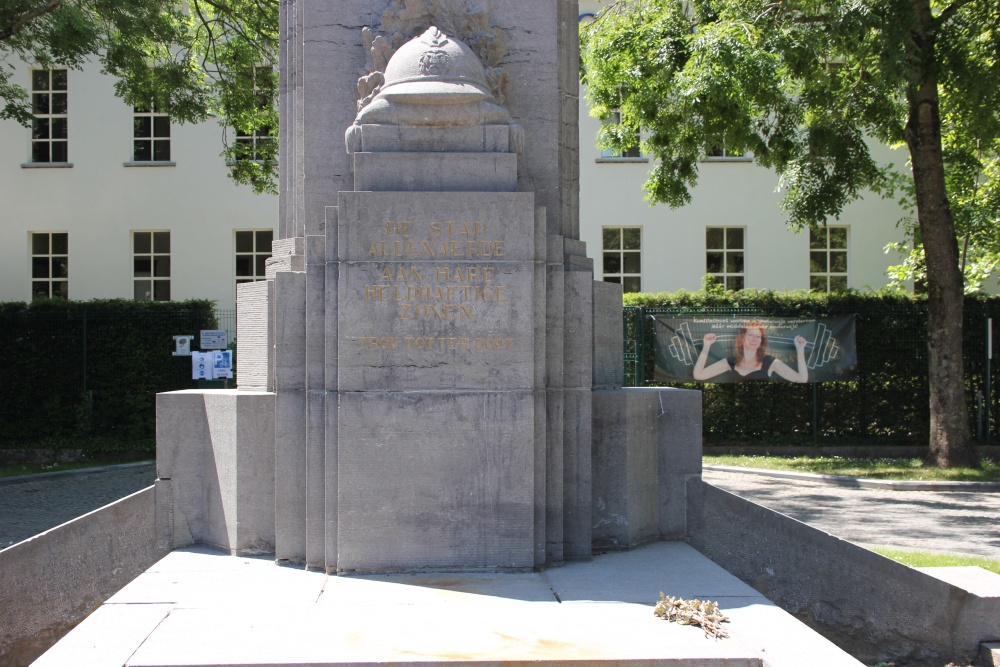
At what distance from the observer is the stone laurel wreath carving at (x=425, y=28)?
21.8 feet

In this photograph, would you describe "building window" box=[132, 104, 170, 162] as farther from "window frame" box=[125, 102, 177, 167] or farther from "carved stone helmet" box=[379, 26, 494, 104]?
"carved stone helmet" box=[379, 26, 494, 104]

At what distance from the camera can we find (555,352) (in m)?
6.43

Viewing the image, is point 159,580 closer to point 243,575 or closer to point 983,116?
point 243,575

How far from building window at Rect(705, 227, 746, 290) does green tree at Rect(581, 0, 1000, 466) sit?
6548 mm

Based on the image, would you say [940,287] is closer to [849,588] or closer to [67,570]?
[849,588]

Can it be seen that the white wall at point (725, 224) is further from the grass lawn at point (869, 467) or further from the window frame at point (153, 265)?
the window frame at point (153, 265)

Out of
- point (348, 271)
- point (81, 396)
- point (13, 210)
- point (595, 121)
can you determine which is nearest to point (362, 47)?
point (348, 271)

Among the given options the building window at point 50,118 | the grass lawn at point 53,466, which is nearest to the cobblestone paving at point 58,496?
the grass lawn at point 53,466

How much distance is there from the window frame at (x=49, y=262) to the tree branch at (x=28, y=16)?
942cm

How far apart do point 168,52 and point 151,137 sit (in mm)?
6266

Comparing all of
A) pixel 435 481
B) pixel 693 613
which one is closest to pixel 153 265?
pixel 435 481

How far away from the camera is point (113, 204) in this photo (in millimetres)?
23219

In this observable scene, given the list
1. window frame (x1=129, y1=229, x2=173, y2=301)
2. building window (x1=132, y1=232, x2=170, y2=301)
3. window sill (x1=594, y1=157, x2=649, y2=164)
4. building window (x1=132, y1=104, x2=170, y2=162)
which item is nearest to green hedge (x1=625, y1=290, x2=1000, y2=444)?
window sill (x1=594, y1=157, x2=649, y2=164)

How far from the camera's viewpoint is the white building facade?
76.2 ft
